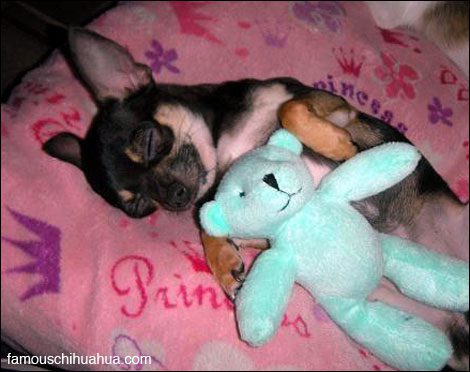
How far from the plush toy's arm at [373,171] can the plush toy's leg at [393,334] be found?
30cm

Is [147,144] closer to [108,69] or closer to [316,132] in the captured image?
[108,69]

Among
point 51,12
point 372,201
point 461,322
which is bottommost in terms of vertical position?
point 51,12

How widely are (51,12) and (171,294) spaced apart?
5.68ft

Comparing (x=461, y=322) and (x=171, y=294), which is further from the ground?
(x=461, y=322)

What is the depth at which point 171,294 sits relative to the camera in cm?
169

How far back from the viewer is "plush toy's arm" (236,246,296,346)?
1.44 meters

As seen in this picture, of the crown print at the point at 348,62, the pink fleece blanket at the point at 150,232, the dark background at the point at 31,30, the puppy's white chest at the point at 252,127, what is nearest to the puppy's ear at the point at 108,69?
the pink fleece blanket at the point at 150,232

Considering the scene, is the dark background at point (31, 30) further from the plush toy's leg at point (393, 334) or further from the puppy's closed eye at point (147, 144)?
the plush toy's leg at point (393, 334)

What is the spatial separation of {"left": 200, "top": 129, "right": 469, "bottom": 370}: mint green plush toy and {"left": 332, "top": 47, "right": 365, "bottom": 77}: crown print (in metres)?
0.92

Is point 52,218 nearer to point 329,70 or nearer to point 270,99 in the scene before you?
point 270,99

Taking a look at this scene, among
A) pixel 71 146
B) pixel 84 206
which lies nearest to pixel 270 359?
pixel 84 206

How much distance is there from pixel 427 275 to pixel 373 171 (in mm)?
352

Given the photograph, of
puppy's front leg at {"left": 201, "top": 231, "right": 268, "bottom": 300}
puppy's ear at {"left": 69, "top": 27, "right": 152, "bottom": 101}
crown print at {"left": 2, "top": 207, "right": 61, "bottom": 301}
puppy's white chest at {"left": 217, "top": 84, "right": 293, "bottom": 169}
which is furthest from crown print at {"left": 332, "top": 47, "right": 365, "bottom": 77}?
crown print at {"left": 2, "top": 207, "right": 61, "bottom": 301}
